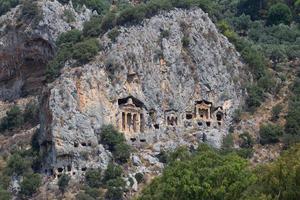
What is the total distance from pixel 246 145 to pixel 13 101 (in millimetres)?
27929

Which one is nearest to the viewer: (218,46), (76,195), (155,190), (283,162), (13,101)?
(283,162)

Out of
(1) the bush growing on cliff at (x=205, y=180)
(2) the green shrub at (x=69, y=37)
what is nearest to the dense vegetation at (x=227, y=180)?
(1) the bush growing on cliff at (x=205, y=180)

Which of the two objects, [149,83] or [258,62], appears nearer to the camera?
[149,83]

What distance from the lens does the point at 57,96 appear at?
312ft

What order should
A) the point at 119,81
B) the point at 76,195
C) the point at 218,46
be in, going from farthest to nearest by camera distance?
the point at 218,46 → the point at 119,81 → the point at 76,195

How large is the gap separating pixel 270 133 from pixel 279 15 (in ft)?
106

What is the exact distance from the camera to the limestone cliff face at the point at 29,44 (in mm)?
109062

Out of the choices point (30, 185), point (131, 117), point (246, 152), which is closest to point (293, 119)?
point (246, 152)

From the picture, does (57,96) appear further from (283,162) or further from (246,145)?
(283,162)

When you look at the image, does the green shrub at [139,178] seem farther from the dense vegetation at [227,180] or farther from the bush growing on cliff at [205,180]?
the bush growing on cliff at [205,180]

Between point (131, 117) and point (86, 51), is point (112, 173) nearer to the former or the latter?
point (131, 117)

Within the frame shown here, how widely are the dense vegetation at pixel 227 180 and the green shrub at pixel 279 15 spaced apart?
56.8 metres

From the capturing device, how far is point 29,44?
110000 millimetres

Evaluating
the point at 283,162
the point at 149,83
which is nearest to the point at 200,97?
the point at 149,83
